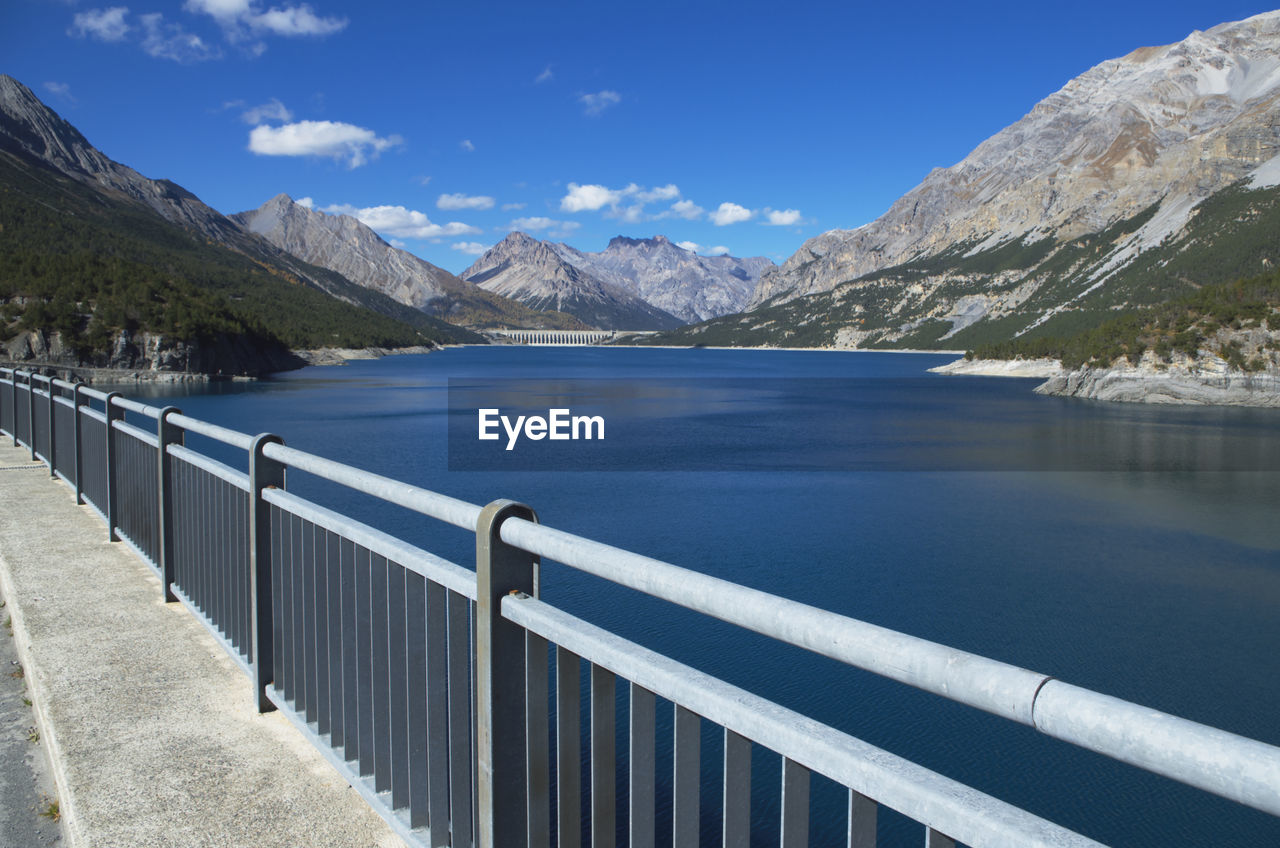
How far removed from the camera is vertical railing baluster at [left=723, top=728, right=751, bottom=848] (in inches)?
76.9

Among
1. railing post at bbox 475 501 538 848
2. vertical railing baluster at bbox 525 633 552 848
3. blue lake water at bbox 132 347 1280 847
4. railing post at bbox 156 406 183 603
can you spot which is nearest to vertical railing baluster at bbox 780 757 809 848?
vertical railing baluster at bbox 525 633 552 848

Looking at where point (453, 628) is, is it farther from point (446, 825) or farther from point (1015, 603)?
point (1015, 603)

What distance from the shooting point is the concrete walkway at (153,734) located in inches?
142

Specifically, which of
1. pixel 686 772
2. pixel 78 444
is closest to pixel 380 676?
pixel 686 772

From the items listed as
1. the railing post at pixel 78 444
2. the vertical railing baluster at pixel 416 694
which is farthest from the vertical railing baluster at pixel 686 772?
the railing post at pixel 78 444

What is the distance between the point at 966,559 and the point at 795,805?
18272mm

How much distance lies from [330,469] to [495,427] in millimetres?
41319

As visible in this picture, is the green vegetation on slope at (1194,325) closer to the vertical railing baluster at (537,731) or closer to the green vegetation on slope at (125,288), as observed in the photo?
the vertical railing baluster at (537,731)

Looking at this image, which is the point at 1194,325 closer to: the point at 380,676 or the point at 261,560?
the point at 261,560

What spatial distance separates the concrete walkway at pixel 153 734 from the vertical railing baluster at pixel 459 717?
54cm

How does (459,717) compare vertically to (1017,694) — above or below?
below

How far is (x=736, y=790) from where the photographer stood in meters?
2.01

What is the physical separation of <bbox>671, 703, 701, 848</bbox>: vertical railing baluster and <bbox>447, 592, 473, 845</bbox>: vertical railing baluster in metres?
1.06

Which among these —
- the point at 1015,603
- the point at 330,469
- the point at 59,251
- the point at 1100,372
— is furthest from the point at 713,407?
the point at 59,251
